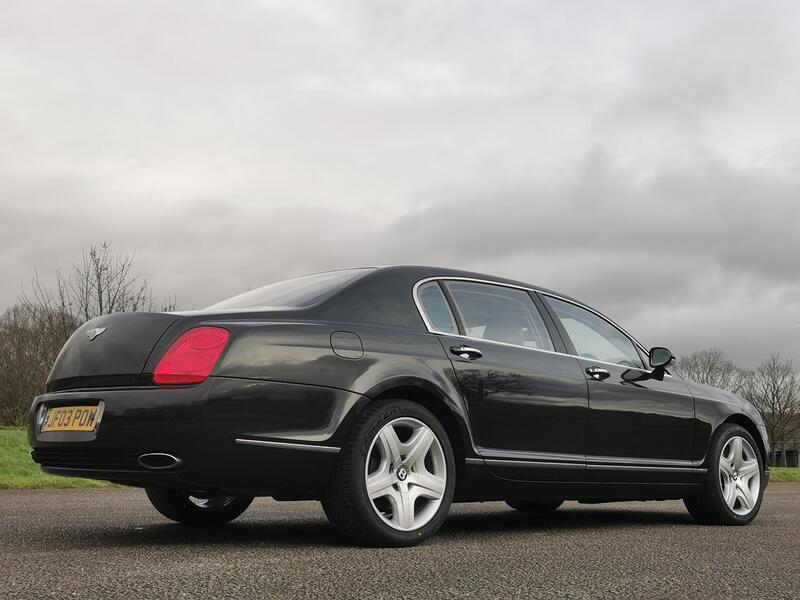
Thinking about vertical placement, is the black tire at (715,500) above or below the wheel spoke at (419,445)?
below

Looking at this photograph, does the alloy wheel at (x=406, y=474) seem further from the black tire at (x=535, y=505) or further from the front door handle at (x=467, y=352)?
the black tire at (x=535, y=505)

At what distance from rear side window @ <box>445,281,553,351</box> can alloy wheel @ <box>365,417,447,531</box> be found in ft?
2.63

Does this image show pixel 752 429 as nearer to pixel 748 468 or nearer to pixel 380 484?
pixel 748 468

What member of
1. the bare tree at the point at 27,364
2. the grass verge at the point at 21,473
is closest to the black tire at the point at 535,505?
the grass verge at the point at 21,473

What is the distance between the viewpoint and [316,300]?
465 centimetres

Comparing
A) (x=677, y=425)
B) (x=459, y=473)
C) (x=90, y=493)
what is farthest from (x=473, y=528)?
(x=90, y=493)

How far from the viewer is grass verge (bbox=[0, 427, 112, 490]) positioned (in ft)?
36.0

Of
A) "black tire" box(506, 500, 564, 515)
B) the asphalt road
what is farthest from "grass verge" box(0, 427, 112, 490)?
"black tire" box(506, 500, 564, 515)

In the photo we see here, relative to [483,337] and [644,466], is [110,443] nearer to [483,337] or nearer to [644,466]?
[483,337]

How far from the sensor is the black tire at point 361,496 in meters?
4.25

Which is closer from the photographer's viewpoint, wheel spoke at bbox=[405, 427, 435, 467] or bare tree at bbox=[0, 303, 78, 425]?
wheel spoke at bbox=[405, 427, 435, 467]

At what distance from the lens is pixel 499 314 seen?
5.51m

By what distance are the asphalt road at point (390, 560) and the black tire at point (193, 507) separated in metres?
0.09

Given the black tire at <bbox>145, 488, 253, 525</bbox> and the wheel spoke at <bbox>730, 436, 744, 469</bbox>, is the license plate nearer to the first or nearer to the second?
the black tire at <bbox>145, 488, 253, 525</bbox>
